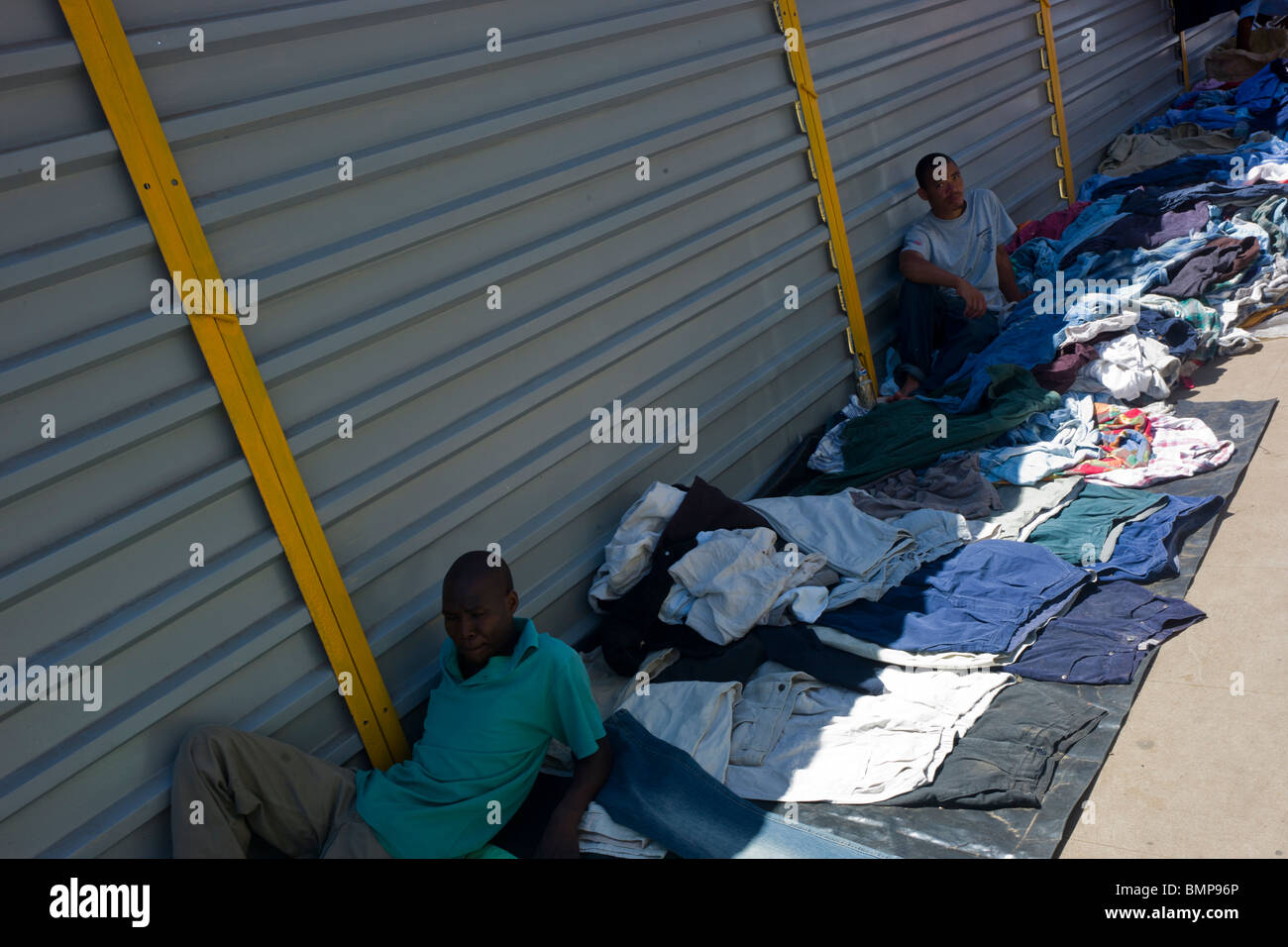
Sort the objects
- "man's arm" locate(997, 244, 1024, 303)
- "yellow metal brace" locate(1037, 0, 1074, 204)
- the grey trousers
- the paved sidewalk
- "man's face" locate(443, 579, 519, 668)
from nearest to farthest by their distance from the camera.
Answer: the paved sidewalk → the grey trousers → "man's face" locate(443, 579, 519, 668) → "man's arm" locate(997, 244, 1024, 303) → "yellow metal brace" locate(1037, 0, 1074, 204)

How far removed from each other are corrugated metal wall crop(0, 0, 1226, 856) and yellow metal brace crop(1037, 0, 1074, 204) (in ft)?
12.1

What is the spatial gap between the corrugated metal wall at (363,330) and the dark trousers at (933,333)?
787 millimetres

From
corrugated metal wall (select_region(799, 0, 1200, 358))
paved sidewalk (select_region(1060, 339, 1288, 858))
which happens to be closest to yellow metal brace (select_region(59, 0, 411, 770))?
paved sidewalk (select_region(1060, 339, 1288, 858))

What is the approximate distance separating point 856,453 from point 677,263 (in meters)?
1.34

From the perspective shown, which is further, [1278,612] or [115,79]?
[1278,612]

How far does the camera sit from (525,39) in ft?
13.6

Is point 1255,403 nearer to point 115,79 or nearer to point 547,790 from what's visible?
point 547,790

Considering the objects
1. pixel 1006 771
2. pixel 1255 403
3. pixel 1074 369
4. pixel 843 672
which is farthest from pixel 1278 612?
pixel 1074 369

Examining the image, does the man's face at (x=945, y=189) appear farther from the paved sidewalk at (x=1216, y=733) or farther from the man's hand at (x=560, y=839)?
the man's hand at (x=560, y=839)

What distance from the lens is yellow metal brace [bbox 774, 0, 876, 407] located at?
5574mm

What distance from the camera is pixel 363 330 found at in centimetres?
359

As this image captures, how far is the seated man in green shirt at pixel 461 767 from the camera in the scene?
10.4 ft

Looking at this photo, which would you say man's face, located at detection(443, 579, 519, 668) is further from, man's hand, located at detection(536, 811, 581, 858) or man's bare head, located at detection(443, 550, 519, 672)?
man's hand, located at detection(536, 811, 581, 858)

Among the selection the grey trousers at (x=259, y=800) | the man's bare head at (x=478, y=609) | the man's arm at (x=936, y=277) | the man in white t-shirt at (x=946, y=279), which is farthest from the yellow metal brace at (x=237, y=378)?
the man's arm at (x=936, y=277)
